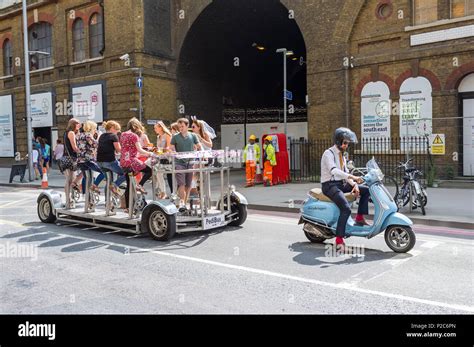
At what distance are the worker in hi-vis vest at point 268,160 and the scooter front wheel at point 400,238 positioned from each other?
10.4 meters

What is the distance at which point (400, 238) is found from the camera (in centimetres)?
706

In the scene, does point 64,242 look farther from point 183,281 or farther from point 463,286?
point 463,286

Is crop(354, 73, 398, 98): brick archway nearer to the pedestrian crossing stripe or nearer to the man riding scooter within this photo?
the pedestrian crossing stripe

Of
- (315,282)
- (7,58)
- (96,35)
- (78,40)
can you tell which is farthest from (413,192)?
(7,58)

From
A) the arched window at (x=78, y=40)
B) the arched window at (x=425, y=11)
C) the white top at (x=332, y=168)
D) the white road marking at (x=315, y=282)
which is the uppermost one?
the arched window at (x=78, y=40)

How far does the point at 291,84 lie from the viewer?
37656 millimetres

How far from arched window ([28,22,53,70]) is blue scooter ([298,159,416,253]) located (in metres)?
25.7

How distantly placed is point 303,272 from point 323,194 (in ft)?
5.73

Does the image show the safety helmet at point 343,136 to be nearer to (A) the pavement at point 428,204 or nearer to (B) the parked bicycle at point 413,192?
(A) the pavement at point 428,204

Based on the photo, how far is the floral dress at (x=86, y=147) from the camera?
31.6 feet

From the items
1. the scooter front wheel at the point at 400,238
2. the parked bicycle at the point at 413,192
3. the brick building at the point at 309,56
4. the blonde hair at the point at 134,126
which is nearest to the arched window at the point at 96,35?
the brick building at the point at 309,56

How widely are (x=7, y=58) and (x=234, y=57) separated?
616 inches

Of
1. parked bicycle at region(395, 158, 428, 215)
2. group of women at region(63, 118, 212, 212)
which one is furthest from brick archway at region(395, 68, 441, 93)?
group of women at region(63, 118, 212, 212)
